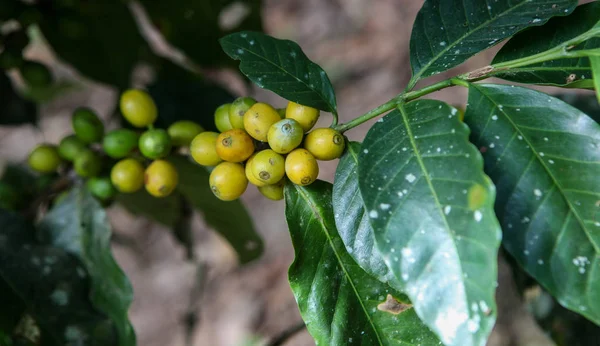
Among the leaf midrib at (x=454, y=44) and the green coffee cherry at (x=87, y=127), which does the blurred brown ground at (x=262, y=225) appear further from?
the leaf midrib at (x=454, y=44)

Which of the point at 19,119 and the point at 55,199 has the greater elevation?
the point at 19,119

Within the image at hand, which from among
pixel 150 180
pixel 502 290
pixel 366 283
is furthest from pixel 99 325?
pixel 502 290

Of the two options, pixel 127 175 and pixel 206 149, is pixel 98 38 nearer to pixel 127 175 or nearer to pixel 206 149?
pixel 127 175

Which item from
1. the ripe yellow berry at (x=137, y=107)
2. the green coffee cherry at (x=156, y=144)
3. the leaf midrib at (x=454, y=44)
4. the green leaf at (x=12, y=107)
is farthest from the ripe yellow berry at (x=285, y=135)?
the green leaf at (x=12, y=107)

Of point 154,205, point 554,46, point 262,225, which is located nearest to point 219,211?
point 154,205

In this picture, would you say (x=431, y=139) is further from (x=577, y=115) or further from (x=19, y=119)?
(x=19, y=119)

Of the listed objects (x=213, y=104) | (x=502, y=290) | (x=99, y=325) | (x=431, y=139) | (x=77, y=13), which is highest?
(x=77, y=13)
